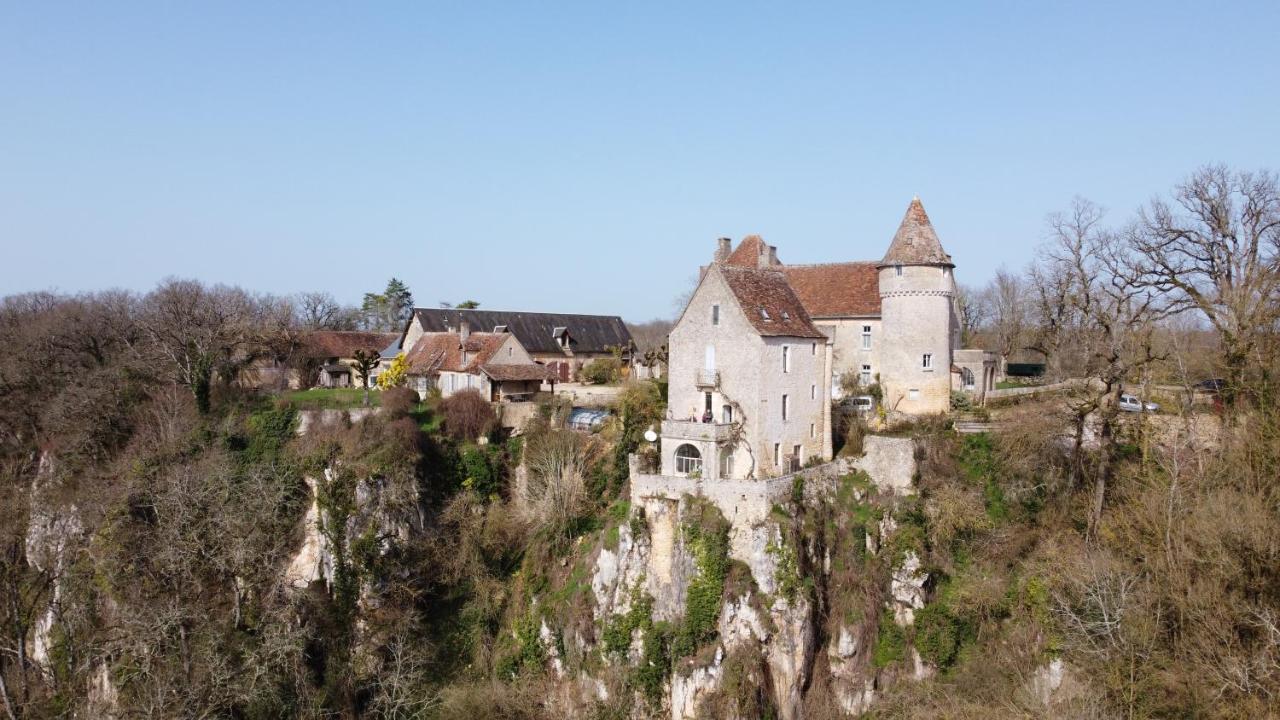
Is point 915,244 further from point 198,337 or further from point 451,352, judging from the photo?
point 198,337

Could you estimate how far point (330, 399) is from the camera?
4847cm

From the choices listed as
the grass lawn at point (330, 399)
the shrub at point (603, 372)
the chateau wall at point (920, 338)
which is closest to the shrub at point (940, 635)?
the chateau wall at point (920, 338)

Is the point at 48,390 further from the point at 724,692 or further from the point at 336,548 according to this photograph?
the point at 724,692

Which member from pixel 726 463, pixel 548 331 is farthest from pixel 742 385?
pixel 548 331

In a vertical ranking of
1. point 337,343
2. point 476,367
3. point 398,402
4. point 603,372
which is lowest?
point 398,402

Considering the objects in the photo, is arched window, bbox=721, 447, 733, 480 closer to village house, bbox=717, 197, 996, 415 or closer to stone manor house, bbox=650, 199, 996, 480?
stone manor house, bbox=650, 199, 996, 480

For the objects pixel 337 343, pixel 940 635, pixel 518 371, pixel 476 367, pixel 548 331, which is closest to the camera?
pixel 940 635

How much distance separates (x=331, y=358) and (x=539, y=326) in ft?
47.3

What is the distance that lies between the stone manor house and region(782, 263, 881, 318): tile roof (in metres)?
0.07

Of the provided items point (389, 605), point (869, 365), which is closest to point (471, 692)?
point (389, 605)

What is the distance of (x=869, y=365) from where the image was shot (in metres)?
41.2

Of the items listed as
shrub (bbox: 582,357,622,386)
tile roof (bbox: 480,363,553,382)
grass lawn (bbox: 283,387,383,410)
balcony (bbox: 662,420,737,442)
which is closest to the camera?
balcony (bbox: 662,420,737,442)

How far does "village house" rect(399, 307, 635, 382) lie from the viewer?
6094 cm

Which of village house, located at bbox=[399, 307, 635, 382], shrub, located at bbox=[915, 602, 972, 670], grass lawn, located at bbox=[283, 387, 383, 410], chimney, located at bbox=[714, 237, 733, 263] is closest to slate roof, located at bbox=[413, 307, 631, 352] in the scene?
village house, located at bbox=[399, 307, 635, 382]
